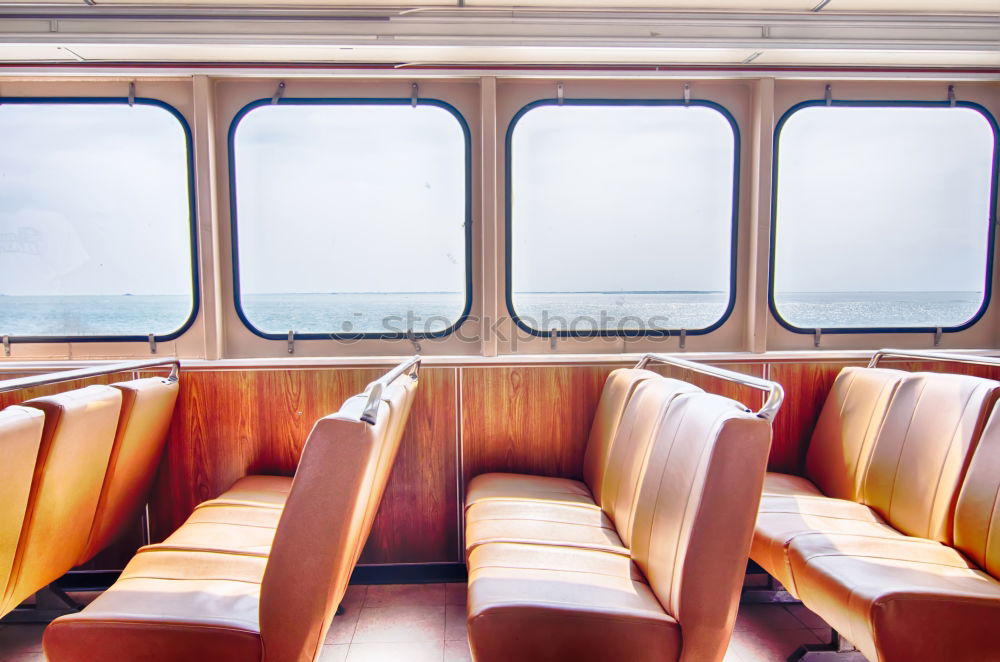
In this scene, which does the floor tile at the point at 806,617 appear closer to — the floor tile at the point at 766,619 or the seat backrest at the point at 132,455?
the floor tile at the point at 766,619

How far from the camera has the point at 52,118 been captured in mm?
2953

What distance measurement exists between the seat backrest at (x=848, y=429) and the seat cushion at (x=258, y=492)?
8.15 ft

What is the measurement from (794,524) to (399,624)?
1.70 m

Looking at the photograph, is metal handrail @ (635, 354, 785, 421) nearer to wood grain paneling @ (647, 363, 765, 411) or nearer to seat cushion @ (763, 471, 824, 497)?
wood grain paneling @ (647, 363, 765, 411)

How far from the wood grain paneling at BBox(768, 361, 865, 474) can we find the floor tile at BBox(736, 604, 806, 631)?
2.35 feet

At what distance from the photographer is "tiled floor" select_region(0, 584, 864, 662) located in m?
2.24

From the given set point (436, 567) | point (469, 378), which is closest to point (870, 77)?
point (469, 378)

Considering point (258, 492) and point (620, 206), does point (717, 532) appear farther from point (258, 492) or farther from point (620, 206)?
point (620, 206)

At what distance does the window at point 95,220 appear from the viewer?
297 cm

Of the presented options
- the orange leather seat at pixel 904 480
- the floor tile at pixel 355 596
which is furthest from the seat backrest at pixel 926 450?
the floor tile at pixel 355 596

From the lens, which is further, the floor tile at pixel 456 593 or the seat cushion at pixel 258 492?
the floor tile at pixel 456 593

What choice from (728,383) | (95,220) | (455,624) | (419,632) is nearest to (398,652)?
(419,632)

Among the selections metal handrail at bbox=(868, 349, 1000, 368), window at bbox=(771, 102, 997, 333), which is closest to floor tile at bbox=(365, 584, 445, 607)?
window at bbox=(771, 102, 997, 333)

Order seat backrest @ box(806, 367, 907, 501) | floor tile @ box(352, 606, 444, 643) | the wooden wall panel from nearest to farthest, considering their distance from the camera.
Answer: floor tile @ box(352, 606, 444, 643) → seat backrest @ box(806, 367, 907, 501) → the wooden wall panel
